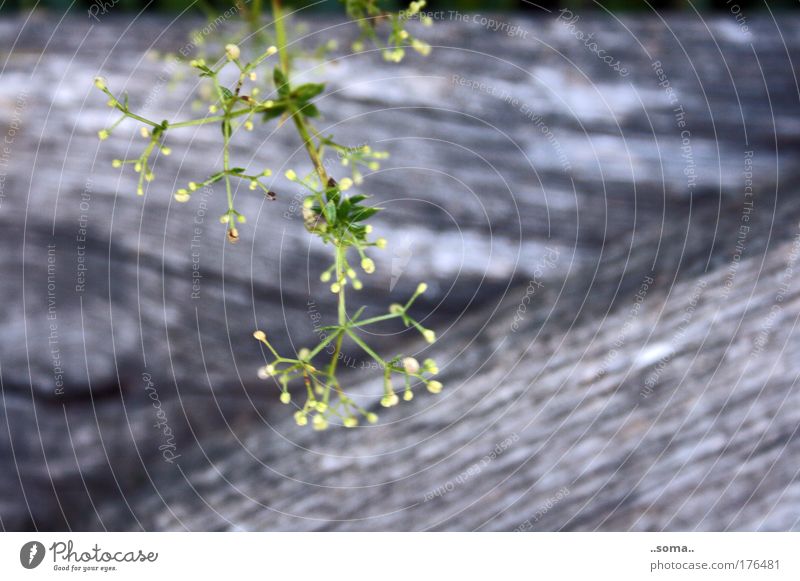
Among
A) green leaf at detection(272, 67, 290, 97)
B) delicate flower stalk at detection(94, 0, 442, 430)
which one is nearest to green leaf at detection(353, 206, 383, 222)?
delicate flower stalk at detection(94, 0, 442, 430)

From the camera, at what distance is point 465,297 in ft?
1.69

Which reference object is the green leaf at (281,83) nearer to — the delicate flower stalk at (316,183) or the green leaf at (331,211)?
the delicate flower stalk at (316,183)

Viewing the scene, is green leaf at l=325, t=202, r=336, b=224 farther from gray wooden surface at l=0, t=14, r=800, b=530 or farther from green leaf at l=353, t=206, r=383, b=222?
gray wooden surface at l=0, t=14, r=800, b=530

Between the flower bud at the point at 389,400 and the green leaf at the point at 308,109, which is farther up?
the green leaf at the point at 308,109

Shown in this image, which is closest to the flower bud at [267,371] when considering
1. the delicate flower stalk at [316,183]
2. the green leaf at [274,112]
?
the delicate flower stalk at [316,183]

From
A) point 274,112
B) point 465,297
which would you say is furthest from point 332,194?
point 465,297

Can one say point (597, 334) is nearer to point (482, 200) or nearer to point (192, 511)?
point (482, 200)

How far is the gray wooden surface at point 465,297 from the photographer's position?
0.51 metres

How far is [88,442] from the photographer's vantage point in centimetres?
54

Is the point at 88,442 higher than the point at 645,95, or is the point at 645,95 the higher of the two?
A: the point at 645,95
